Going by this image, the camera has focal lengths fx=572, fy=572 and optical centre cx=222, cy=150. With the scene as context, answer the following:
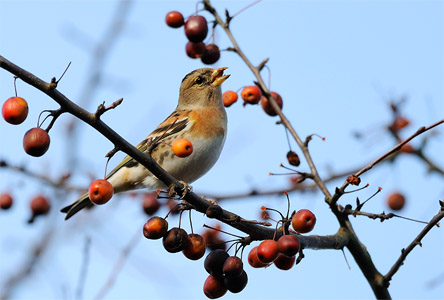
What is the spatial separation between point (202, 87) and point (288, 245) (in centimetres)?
355

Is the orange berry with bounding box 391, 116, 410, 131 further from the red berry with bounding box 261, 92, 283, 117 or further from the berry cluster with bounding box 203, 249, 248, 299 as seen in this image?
the berry cluster with bounding box 203, 249, 248, 299

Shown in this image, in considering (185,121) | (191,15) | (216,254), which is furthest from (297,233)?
(185,121)

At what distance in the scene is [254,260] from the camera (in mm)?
3295

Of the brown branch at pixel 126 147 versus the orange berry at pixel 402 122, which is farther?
the orange berry at pixel 402 122

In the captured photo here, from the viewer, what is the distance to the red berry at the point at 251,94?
4.73m

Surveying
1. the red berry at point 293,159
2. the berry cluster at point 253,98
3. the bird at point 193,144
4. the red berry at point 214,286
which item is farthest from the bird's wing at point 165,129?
the red berry at point 214,286

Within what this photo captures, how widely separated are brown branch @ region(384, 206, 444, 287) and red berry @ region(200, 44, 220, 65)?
2.19 meters

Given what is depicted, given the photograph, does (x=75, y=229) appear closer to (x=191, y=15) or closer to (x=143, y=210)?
(x=143, y=210)

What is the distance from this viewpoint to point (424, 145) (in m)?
5.11

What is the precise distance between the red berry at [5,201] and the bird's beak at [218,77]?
7.71 feet

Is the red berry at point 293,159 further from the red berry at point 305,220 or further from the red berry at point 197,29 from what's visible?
the red berry at point 305,220

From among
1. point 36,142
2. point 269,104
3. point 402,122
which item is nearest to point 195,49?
point 269,104

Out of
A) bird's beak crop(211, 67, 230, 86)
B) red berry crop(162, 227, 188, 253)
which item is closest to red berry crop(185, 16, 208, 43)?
Answer: bird's beak crop(211, 67, 230, 86)

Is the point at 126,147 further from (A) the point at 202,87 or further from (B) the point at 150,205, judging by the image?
(A) the point at 202,87
